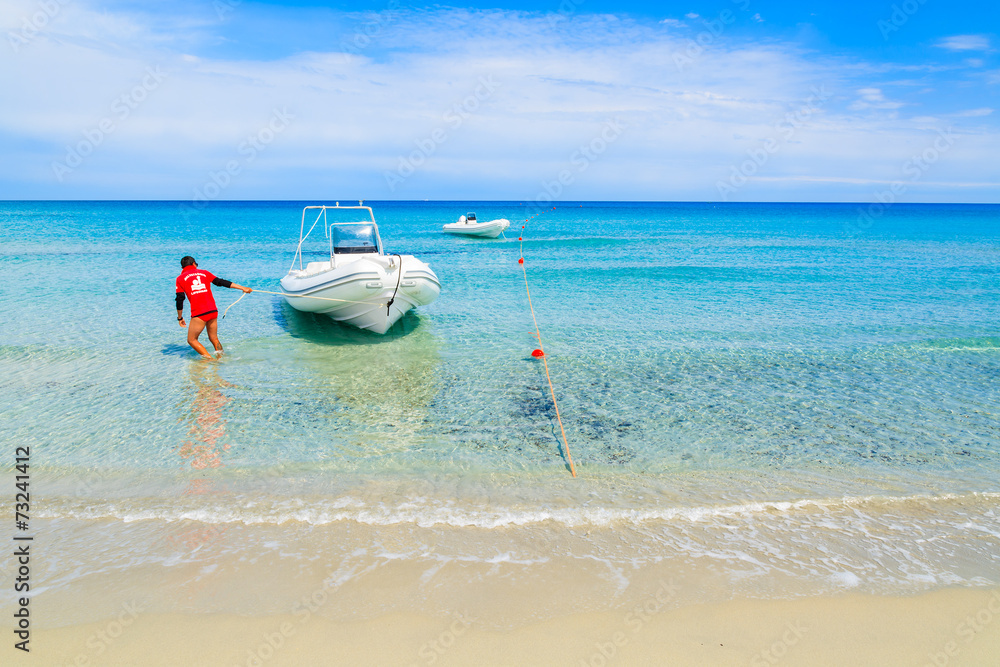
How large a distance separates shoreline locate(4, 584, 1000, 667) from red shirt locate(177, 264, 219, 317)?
6.31m

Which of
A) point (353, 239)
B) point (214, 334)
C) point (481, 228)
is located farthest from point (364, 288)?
point (481, 228)

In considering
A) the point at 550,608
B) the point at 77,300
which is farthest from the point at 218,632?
the point at 77,300

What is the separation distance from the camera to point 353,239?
38.8ft

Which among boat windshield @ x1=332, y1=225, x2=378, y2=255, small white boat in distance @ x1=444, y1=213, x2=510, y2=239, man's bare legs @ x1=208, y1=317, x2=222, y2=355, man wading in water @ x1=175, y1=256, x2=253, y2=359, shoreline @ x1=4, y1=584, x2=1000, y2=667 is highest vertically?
small white boat in distance @ x1=444, y1=213, x2=510, y2=239

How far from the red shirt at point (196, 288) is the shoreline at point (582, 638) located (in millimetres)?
6312

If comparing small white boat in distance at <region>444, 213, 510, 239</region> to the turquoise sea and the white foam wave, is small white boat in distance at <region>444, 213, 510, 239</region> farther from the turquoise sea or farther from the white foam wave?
the white foam wave

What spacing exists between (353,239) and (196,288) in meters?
3.56

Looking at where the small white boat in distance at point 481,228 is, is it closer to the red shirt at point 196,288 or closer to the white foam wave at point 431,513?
the red shirt at point 196,288

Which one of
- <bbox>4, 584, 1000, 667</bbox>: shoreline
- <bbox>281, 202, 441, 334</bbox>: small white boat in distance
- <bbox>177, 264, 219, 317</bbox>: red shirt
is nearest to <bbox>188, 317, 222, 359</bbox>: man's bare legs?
<bbox>177, 264, 219, 317</bbox>: red shirt

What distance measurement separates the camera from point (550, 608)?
359 cm

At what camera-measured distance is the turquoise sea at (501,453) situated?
3.99 m

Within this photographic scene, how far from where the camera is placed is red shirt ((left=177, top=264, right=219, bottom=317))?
890 cm

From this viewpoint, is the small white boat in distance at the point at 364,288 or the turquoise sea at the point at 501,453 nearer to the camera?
the turquoise sea at the point at 501,453

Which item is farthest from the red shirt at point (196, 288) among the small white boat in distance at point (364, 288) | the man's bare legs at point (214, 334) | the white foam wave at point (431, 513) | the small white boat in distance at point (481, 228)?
the small white boat in distance at point (481, 228)
